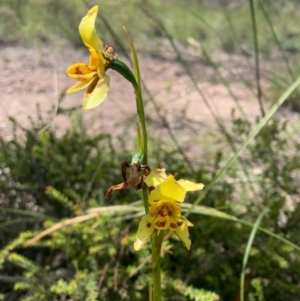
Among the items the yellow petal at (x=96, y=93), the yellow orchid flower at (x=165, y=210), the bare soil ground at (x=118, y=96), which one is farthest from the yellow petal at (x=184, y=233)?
the bare soil ground at (x=118, y=96)

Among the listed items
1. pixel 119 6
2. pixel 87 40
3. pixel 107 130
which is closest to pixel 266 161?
pixel 87 40

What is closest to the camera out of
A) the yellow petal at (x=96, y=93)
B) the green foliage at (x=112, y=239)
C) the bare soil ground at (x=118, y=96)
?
the yellow petal at (x=96, y=93)

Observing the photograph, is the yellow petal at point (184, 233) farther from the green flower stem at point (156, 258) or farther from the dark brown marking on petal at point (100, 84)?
the dark brown marking on petal at point (100, 84)

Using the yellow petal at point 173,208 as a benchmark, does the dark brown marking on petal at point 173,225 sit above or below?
below

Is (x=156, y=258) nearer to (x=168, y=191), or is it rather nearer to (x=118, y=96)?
(x=168, y=191)

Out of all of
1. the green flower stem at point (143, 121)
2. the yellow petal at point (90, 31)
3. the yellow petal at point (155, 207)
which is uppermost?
the yellow petal at point (90, 31)

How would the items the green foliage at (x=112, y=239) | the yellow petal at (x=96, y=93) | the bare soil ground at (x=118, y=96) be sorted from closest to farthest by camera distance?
the yellow petal at (x=96, y=93)
the green foliage at (x=112, y=239)
the bare soil ground at (x=118, y=96)

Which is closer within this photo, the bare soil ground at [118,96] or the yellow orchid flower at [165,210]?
the yellow orchid flower at [165,210]

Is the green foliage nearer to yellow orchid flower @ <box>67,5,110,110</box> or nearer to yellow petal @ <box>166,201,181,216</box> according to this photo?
yellow petal @ <box>166,201,181,216</box>
